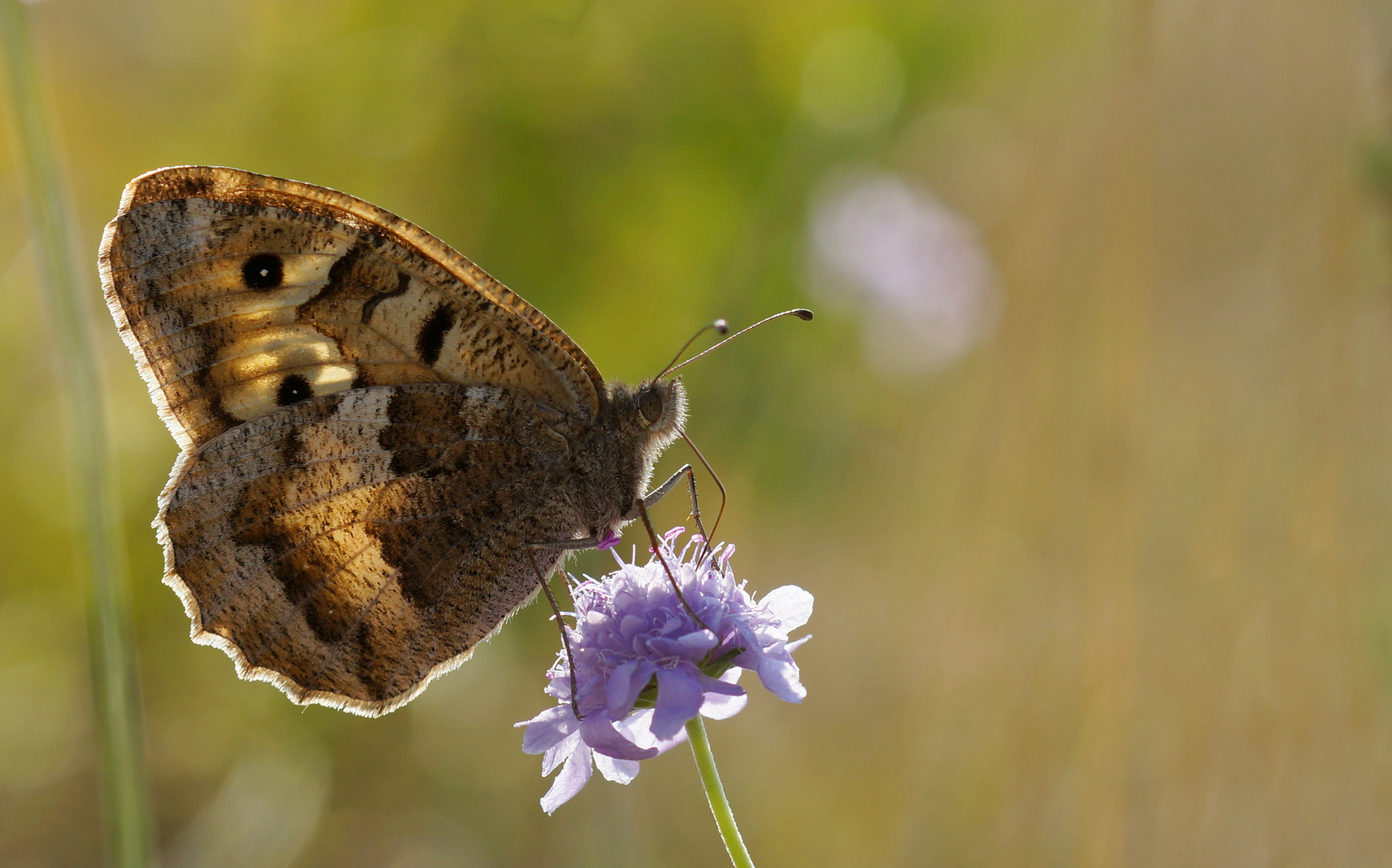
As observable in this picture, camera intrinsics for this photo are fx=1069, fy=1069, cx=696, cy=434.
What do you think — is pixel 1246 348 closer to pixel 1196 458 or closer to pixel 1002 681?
pixel 1196 458

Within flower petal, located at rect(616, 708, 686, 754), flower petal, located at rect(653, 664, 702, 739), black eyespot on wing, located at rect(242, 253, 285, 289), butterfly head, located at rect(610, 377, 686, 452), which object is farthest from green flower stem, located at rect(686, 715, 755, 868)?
black eyespot on wing, located at rect(242, 253, 285, 289)

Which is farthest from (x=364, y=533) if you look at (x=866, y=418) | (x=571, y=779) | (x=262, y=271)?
(x=866, y=418)

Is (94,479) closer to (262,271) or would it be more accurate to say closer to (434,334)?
(262,271)

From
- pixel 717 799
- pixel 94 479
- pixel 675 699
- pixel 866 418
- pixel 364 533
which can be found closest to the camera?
pixel 717 799

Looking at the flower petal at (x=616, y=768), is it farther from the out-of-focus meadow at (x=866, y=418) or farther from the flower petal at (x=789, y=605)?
the out-of-focus meadow at (x=866, y=418)

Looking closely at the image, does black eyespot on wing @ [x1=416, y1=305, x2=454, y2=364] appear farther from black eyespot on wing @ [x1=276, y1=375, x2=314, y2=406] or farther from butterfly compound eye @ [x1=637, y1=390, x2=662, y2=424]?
butterfly compound eye @ [x1=637, y1=390, x2=662, y2=424]

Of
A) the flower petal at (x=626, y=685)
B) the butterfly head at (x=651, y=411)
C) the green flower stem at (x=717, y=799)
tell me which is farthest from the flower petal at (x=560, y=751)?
the butterfly head at (x=651, y=411)
